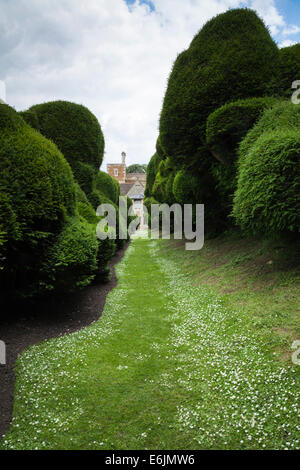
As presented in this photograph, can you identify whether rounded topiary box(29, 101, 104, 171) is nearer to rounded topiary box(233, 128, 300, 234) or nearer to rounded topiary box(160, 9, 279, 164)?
rounded topiary box(160, 9, 279, 164)

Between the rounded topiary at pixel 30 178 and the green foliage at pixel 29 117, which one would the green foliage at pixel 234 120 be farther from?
the green foliage at pixel 29 117

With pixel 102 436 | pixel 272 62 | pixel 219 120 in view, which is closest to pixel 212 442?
pixel 102 436

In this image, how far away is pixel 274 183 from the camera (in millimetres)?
4855

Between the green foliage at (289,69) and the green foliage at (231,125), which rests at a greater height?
the green foliage at (289,69)

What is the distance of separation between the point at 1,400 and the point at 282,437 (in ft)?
11.4

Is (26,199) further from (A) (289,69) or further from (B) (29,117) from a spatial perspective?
(A) (289,69)

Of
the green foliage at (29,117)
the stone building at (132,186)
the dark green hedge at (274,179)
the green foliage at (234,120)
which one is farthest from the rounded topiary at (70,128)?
the stone building at (132,186)

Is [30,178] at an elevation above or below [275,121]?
below

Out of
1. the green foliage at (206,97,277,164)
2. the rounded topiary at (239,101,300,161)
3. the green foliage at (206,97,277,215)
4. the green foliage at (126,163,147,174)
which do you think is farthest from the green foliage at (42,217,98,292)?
the green foliage at (126,163,147,174)

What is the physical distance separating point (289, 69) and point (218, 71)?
1.97 meters

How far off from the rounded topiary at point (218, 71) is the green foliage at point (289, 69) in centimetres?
25

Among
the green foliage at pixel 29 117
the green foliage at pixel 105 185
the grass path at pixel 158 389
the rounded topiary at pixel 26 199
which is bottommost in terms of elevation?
the grass path at pixel 158 389

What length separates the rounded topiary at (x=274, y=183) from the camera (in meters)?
4.72

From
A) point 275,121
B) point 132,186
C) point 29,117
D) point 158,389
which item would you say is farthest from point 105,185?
point 132,186
